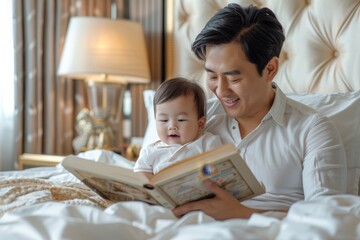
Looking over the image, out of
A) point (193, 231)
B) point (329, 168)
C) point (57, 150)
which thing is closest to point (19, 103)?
point (57, 150)

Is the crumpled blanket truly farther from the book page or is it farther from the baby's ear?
the baby's ear

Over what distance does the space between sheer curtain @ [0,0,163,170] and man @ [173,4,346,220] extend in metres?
1.57

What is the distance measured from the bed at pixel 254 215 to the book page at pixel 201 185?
4.4 inches

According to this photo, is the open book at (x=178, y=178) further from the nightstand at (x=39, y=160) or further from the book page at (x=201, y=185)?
the nightstand at (x=39, y=160)

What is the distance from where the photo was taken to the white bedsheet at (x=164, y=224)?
2.70 feet

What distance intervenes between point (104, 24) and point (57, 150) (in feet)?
2.80

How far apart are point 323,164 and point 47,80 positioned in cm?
211

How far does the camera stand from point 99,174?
1159 millimetres

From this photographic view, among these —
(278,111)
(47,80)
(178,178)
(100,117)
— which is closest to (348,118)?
(278,111)

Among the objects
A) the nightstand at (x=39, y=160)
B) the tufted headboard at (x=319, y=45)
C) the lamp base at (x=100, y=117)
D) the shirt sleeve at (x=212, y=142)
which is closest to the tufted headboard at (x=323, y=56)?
the tufted headboard at (x=319, y=45)

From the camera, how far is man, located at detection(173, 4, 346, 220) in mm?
1416

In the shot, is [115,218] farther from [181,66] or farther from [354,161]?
[181,66]

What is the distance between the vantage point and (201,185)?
3.91 feet

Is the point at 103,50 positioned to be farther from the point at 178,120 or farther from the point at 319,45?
the point at 178,120
